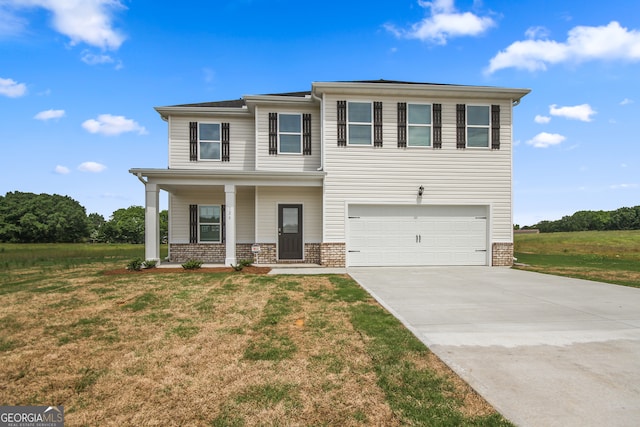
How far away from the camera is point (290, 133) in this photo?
42.7ft

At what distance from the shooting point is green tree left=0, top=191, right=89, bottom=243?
130 ft

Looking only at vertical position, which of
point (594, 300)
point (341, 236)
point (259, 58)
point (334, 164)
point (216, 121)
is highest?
point (259, 58)

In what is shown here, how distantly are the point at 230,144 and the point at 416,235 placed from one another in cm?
823

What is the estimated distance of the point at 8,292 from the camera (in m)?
7.54

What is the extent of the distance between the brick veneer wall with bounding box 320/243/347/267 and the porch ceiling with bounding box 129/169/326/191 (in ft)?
7.46

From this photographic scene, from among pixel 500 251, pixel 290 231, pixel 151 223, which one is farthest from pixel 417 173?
pixel 151 223

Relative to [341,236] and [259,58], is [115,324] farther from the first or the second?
[259,58]

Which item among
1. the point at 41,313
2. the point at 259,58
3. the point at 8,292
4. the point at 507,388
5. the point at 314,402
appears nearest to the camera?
the point at 314,402

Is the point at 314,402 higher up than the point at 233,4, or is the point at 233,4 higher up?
the point at 233,4

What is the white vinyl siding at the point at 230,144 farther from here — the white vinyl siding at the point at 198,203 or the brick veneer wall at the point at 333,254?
the brick veneer wall at the point at 333,254

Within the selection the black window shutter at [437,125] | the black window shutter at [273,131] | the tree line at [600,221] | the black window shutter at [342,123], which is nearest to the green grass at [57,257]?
the black window shutter at [273,131]

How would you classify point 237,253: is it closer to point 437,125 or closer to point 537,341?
point 437,125

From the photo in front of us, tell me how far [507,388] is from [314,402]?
177 cm

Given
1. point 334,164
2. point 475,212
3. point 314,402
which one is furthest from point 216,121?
point 314,402
